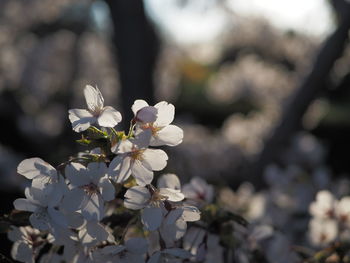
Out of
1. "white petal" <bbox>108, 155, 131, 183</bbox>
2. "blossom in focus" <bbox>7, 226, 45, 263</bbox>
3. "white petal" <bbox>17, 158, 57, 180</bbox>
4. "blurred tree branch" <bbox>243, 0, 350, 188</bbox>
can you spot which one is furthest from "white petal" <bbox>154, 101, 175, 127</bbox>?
"blurred tree branch" <bbox>243, 0, 350, 188</bbox>

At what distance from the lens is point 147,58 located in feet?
9.93

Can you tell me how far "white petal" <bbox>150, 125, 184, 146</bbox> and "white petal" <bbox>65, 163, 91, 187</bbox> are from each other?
14cm

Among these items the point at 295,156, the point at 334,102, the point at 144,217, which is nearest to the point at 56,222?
the point at 144,217

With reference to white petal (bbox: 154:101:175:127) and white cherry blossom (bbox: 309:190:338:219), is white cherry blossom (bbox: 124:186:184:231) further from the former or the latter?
white cherry blossom (bbox: 309:190:338:219)

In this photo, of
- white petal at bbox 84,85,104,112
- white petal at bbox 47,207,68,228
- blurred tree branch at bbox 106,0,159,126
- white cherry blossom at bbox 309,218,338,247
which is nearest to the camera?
white petal at bbox 47,207,68,228

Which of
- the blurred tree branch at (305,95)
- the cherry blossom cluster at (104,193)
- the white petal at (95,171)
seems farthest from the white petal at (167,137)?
the blurred tree branch at (305,95)

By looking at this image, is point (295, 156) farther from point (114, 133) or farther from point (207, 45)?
point (207, 45)

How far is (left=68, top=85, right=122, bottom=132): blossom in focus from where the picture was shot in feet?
2.99

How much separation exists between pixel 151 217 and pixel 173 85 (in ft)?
31.6

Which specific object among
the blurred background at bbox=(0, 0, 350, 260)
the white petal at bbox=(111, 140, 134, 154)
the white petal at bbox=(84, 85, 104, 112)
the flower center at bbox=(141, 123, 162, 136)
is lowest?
the blurred background at bbox=(0, 0, 350, 260)

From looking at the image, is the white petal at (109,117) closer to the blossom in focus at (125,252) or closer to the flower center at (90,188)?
the flower center at (90,188)

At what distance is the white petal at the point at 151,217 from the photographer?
0.88 metres

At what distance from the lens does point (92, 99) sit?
0.95m

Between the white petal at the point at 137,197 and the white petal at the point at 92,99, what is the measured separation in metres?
0.18
